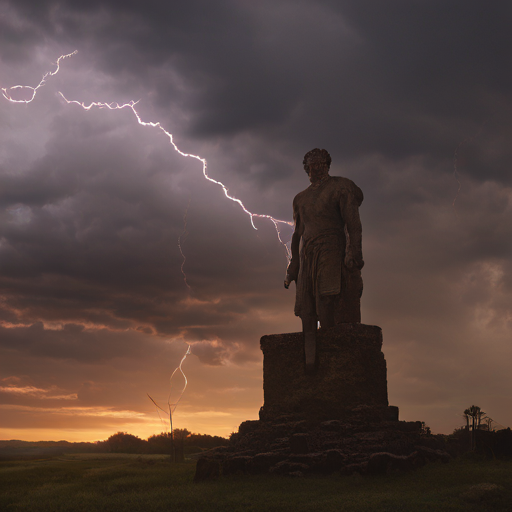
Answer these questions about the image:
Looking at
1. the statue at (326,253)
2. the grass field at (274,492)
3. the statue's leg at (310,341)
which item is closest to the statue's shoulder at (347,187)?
the statue at (326,253)

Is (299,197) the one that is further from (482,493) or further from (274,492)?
(482,493)

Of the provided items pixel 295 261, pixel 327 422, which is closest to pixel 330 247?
pixel 295 261

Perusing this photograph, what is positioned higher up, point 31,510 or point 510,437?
point 510,437

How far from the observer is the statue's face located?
414 inches

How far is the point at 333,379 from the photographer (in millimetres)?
9117

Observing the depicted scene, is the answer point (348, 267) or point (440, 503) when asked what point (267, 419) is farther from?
point (440, 503)

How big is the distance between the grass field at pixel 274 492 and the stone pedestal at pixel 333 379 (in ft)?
5.50

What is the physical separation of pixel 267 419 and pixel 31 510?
14.2 feet

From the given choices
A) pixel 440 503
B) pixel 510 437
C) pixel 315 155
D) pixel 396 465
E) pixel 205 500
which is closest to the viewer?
pixel 440 503

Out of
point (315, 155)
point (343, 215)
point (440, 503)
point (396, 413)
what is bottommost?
point (440, 503)

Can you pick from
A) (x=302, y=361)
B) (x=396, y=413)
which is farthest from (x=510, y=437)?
(x=302, y=361)

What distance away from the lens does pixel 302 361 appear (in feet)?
31.4

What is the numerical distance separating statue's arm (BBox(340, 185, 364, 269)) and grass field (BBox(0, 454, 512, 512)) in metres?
3.80

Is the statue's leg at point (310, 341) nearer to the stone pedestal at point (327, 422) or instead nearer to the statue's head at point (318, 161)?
the stone pedestal at point (327, 422)
